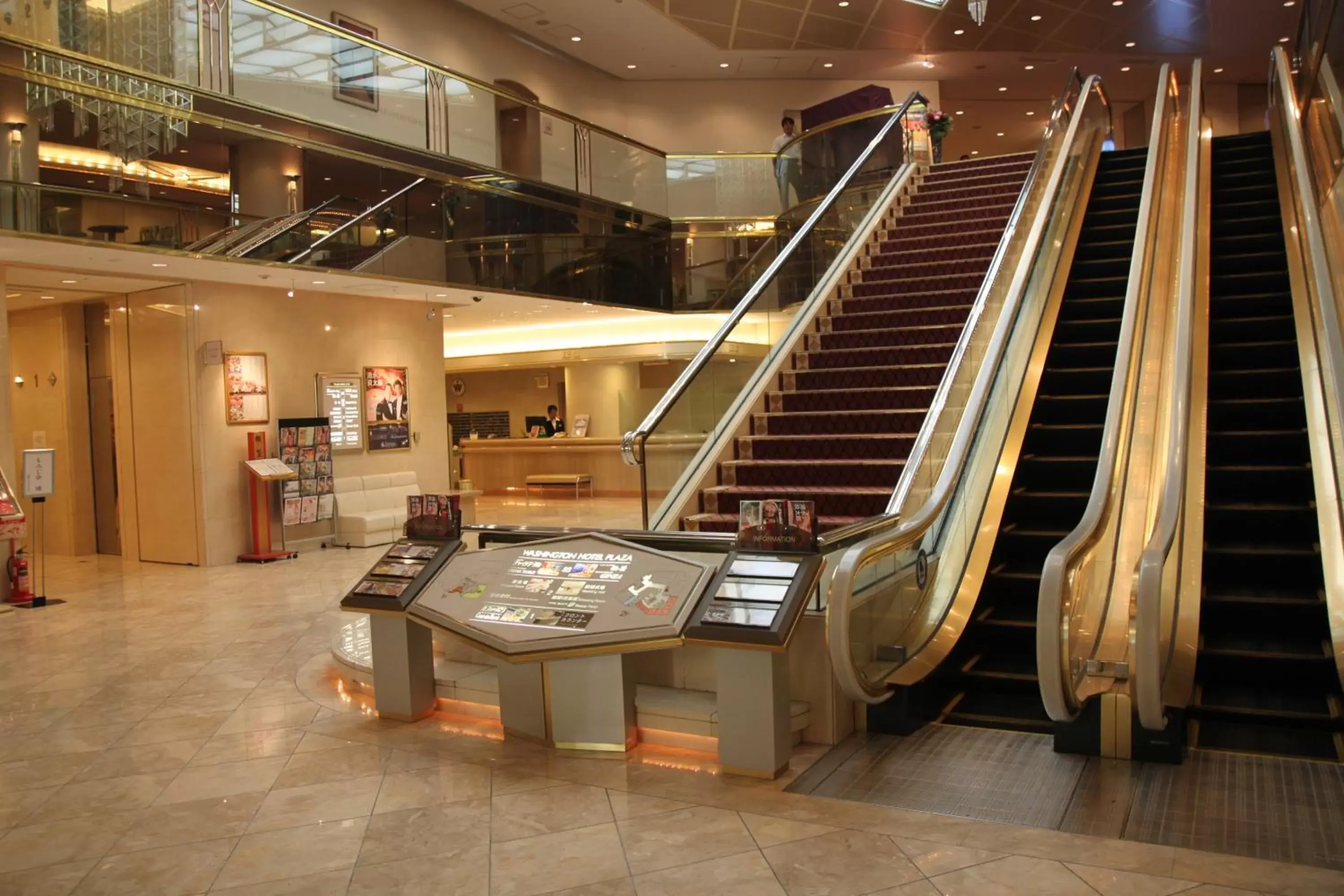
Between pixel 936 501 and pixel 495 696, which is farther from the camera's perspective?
pixel 495 696

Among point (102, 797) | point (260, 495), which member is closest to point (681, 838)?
point (102, 797)

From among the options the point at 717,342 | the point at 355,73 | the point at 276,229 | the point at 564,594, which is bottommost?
the point at 564,594

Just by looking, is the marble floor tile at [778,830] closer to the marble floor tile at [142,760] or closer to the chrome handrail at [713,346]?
the marble floor tile at [142,760]

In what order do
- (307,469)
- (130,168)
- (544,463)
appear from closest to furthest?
1. (130,168)
2. (307,469)
3. (544,463)

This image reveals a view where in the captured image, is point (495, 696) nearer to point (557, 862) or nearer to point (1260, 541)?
point (557, 862)

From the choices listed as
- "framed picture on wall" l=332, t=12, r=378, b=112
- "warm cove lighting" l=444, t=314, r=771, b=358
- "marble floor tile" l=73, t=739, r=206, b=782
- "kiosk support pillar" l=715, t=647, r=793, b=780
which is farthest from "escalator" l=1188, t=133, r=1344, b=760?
"warm cove lighting" l=444, t=314, r=771, b=358

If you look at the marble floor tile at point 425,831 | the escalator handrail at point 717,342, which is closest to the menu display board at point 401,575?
the marble floor tile at point 425,831

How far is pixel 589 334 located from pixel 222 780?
1527 centimetres

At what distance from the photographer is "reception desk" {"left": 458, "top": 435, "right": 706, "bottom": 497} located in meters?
18.1

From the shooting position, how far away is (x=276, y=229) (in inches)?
401

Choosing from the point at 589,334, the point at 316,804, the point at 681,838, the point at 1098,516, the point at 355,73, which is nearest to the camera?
the point at 681,838

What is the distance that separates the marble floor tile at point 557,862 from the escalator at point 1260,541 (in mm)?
2657

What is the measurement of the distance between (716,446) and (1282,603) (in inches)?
156

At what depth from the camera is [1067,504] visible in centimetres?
639
